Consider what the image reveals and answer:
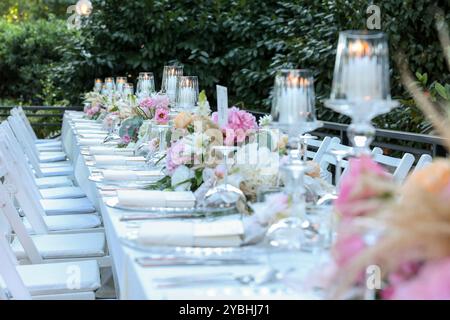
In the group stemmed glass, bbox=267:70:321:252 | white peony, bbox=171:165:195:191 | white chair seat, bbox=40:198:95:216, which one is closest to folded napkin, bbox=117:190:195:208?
white peony, bbox=171:165:195:191

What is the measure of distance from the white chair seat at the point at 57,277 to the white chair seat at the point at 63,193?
1.87 metres

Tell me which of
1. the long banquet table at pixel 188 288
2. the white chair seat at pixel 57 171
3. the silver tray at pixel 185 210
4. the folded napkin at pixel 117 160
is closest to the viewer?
→ the long banquet table at pixel 188 288

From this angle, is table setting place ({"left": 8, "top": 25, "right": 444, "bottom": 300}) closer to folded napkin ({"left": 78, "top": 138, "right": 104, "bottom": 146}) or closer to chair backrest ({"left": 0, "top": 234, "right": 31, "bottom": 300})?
chair backrest ({"left": 0, "top": 234, "right": 31, "bottom": 300})

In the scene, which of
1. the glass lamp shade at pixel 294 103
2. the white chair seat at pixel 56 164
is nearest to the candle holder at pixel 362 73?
the glass lamp shade at pixel 294 103

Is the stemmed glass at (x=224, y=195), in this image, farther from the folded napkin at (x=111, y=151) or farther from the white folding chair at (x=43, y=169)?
the white folding chair at (x=43, y=169)

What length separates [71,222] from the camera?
399cm

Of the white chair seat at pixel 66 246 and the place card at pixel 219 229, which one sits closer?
the place card at pixel 219 229

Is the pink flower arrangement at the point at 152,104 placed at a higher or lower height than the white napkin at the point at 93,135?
higher

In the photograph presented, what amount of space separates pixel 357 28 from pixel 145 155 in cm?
367

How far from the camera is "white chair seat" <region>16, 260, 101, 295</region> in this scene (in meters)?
2.81

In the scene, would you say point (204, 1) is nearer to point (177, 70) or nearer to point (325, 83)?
point (325, 83)

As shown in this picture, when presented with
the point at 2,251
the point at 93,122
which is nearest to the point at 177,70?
the point at 2,251

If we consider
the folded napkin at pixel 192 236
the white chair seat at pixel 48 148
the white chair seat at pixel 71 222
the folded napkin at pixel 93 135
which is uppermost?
the folded napkin at pixel 192 236

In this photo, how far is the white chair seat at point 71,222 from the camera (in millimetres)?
3901
